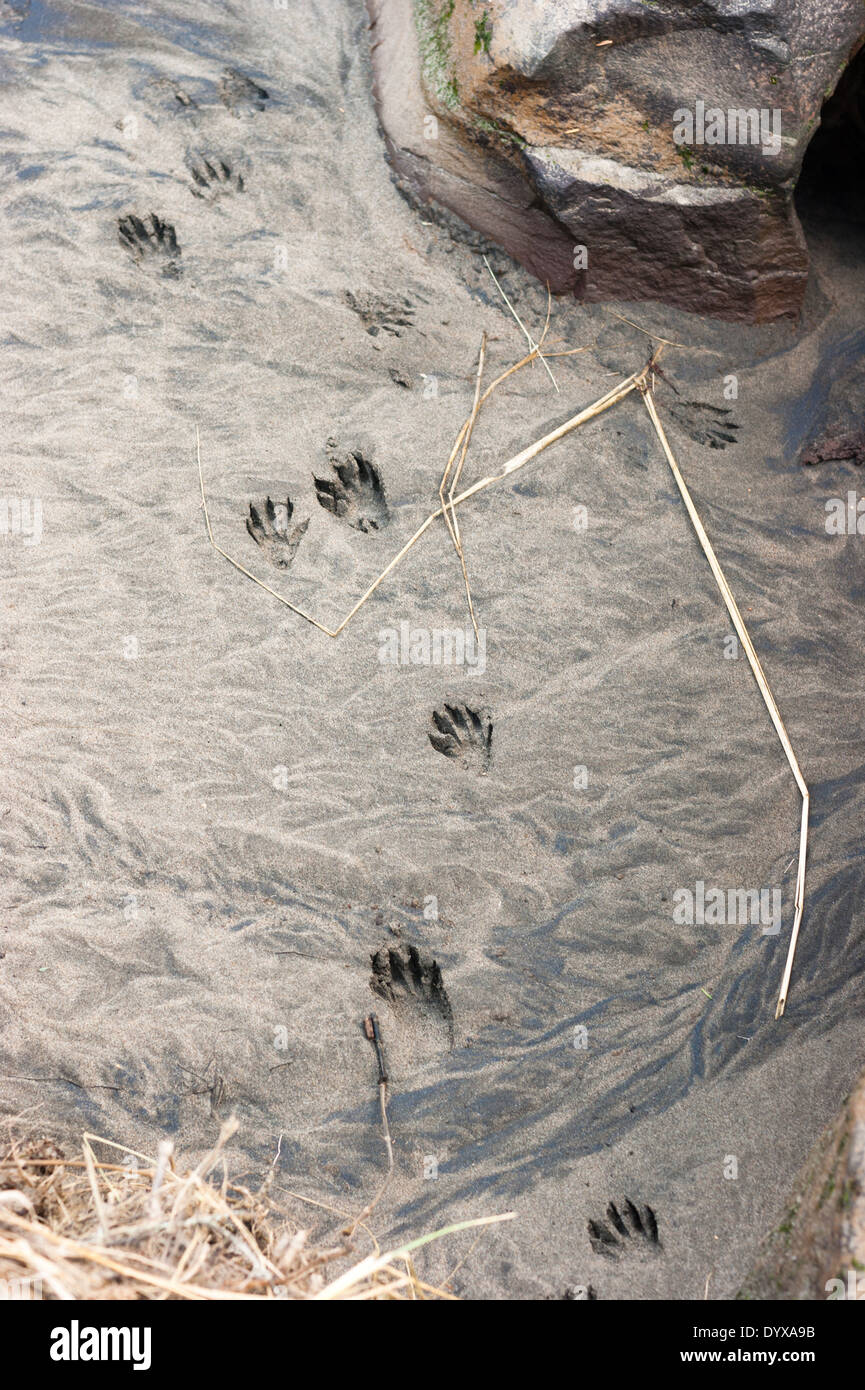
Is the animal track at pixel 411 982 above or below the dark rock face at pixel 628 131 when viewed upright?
below

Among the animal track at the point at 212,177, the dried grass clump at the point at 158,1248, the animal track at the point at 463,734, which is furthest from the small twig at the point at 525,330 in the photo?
the dried grass clump at the point at 158,1248

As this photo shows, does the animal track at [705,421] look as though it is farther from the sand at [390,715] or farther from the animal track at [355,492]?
the animal track at [355,492]

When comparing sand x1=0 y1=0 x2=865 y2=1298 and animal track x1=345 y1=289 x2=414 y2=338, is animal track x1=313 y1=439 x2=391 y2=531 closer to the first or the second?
sand x1=0 y1=0 x2=865 y2=1298

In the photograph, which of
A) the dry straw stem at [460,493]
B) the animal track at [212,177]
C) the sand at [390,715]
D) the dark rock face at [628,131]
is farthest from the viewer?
the animal track at [212,177]

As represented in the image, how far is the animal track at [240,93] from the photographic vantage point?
4465 millimetres

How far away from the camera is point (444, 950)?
296 centimetres

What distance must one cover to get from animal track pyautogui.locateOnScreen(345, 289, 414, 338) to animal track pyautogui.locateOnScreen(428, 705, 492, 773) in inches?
67.8

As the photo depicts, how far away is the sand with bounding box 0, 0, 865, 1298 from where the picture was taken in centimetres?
273

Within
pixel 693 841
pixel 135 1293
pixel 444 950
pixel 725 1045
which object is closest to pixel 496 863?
pixel 444 950

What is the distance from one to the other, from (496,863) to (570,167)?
9.46ft

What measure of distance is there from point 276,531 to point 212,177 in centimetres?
187

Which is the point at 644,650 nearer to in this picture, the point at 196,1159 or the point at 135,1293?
the point at 196,1159

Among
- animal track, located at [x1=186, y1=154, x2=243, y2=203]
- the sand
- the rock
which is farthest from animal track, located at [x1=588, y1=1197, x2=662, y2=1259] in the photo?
animal track, located at [x1=186, y1=154, x2=243, y2=203]

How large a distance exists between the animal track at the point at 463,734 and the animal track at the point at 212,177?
261 centimetres
